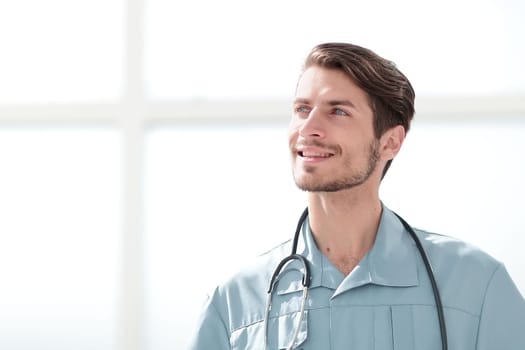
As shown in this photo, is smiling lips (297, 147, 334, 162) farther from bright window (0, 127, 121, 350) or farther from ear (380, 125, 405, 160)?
bright window (0, 127, 121, 350)

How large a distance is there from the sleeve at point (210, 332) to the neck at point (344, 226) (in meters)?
0.26

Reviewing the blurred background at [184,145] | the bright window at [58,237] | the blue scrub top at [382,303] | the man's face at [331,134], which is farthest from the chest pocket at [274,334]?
the bright window at [58,237]

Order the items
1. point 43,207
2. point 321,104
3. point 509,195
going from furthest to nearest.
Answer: point 43,207 → point 509,195 → point 321,104

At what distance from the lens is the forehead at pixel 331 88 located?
1664mm

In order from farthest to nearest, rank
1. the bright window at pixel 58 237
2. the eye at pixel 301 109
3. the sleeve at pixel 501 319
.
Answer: the bright window at pixel 58 237, the eye at pixel 301 109, the sleeve at pixel 501 319

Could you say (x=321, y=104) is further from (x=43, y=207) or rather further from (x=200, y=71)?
(x=43, y=207)

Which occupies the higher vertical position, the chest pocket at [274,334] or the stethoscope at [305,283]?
the stethoscope at [305,283]

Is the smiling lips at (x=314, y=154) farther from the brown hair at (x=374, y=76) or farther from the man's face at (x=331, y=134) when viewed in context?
the brown hair at (x=374, y=76)

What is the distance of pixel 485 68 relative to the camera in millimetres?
2576

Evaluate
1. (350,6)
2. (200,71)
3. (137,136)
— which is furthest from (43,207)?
(350,6)

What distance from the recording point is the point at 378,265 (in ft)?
5.49

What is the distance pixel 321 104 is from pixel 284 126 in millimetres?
982

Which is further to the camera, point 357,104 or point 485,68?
point 485,68

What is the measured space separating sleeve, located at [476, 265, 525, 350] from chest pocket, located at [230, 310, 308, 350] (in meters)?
0.33
